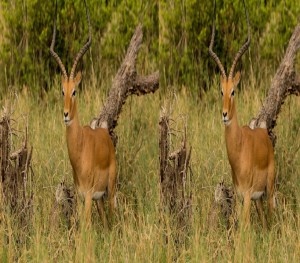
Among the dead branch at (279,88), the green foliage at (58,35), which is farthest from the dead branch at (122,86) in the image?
the green foliage at (58,35)

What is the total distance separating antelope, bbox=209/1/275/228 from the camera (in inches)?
329

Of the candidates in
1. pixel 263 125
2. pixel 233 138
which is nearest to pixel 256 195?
pixel 233 138

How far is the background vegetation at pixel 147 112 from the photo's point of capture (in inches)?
319

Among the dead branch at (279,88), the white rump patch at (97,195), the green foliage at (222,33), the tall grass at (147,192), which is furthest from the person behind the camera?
the green foliage at (222,33)

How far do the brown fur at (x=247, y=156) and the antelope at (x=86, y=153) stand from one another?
118cm

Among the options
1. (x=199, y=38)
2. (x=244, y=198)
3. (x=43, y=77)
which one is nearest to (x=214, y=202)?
(x=244, y=198)

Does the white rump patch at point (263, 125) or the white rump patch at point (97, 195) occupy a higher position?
the white rump patch at point (263, 125)

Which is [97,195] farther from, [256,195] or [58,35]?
[58,35]

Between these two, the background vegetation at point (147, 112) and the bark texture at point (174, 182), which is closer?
the bark texture at point (174, 182)

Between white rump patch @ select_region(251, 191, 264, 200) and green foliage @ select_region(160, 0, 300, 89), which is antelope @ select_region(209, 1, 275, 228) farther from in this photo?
green foliage @ select_region(160, 0, 300, 89)

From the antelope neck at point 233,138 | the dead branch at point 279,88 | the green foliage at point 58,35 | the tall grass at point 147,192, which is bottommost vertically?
the tall grass at point 147,192

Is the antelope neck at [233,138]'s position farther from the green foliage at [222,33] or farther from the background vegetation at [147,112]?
the green foliage at [222,33]

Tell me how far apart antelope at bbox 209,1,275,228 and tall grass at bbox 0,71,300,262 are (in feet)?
0.86

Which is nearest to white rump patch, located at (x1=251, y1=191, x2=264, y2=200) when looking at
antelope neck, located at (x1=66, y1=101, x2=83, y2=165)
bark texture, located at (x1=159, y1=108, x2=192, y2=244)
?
bark texture, located at (x1=159, y1=108, x2=192, y2=244)
